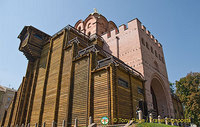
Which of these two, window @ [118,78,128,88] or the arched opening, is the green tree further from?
window @ [118,78,128,88]

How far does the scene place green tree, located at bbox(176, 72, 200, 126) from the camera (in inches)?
862

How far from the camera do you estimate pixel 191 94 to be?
22.8 m

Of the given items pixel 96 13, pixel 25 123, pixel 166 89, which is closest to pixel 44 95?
pixel 25 123

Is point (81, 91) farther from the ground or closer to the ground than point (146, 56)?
closer to the ground

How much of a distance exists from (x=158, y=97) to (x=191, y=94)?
16.6 ft

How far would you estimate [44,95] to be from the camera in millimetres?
17750

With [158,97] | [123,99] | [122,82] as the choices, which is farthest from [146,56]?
[123,99]

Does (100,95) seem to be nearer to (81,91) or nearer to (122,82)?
(81,91)

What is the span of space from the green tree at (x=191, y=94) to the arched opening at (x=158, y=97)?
13.1 feet

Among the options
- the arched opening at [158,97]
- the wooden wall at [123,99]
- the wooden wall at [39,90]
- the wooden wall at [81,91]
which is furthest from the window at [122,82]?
the wooden wall at [39,90]

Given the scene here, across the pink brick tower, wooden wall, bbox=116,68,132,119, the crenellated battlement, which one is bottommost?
wooden wall, bbox=116,68,132,119

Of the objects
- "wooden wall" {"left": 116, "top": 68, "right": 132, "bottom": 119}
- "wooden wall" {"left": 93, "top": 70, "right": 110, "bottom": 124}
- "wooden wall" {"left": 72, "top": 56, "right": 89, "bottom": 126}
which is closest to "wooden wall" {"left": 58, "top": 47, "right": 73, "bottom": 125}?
"wooden wall" {"left": 72, "top": 56, "right": 89, "bottom": 126}

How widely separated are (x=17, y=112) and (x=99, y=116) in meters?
14.8

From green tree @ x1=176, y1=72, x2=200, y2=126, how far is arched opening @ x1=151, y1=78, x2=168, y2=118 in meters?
4.00
